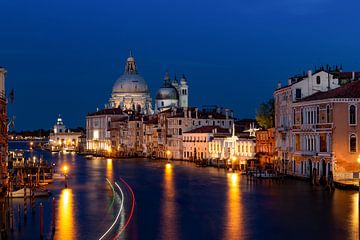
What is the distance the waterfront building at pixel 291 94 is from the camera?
35094 mm

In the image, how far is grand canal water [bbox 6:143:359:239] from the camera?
60.8 ft

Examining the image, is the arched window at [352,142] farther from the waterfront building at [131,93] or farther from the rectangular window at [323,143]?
the waterfront building at [131,93]

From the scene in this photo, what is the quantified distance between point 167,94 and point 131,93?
11069 mm

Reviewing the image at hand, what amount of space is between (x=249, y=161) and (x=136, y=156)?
33772 mm

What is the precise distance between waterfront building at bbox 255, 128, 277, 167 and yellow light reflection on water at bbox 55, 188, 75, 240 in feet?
49.1

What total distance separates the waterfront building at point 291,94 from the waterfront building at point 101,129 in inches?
2123

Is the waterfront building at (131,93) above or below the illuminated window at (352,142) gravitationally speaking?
above

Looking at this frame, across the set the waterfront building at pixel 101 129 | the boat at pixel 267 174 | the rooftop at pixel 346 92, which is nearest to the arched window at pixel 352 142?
the rooftop at pixel 346 92

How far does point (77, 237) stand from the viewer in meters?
18.0

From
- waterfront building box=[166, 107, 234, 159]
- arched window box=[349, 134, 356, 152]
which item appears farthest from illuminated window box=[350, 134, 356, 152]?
waterfront building box=[166, 107, 234, 159]

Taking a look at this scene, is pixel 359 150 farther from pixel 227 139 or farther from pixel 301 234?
pixel 227 139

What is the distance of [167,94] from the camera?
95.2 metres

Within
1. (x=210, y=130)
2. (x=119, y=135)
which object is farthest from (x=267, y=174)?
(x=119, y=135)

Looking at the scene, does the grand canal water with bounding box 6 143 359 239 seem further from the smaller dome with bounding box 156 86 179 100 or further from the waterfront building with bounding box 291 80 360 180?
the smaller dome with bounding box 156 86 179 100
